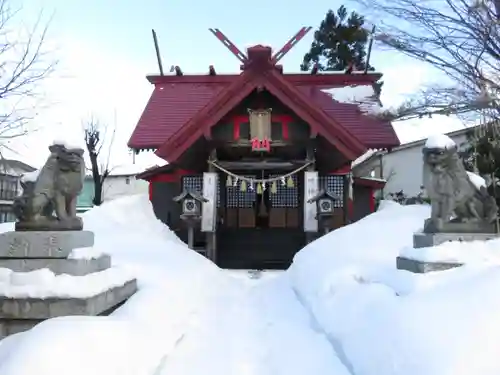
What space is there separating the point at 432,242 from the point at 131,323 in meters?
4.36

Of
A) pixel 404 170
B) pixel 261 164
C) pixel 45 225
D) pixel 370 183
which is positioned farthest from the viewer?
pixel 404 170

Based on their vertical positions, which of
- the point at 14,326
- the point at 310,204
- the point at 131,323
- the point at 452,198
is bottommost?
the point at 14,326

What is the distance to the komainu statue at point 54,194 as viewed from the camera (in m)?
6.34

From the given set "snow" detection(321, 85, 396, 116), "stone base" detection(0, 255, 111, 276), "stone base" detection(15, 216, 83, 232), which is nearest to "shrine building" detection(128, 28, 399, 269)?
"snow" detection(321, 85, 396, 116)

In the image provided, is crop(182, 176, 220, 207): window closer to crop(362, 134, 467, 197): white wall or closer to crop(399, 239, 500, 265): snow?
crop(399, 239, 500, 265): snow

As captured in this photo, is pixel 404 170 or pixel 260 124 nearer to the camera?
pixel 260 124

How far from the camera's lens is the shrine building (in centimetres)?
1288

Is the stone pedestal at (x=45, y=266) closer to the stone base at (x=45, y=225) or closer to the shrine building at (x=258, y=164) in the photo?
the stone base at (x=45, y=225)

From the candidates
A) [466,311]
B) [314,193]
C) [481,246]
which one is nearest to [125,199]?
[314,193]

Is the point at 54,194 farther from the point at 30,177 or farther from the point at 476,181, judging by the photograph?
the point at 476,181

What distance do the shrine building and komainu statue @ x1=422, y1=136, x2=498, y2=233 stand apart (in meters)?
5.58

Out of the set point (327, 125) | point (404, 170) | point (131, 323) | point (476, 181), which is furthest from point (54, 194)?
point (404, 170)

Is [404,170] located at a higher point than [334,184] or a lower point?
higher

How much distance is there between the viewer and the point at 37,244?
604 centimetres
